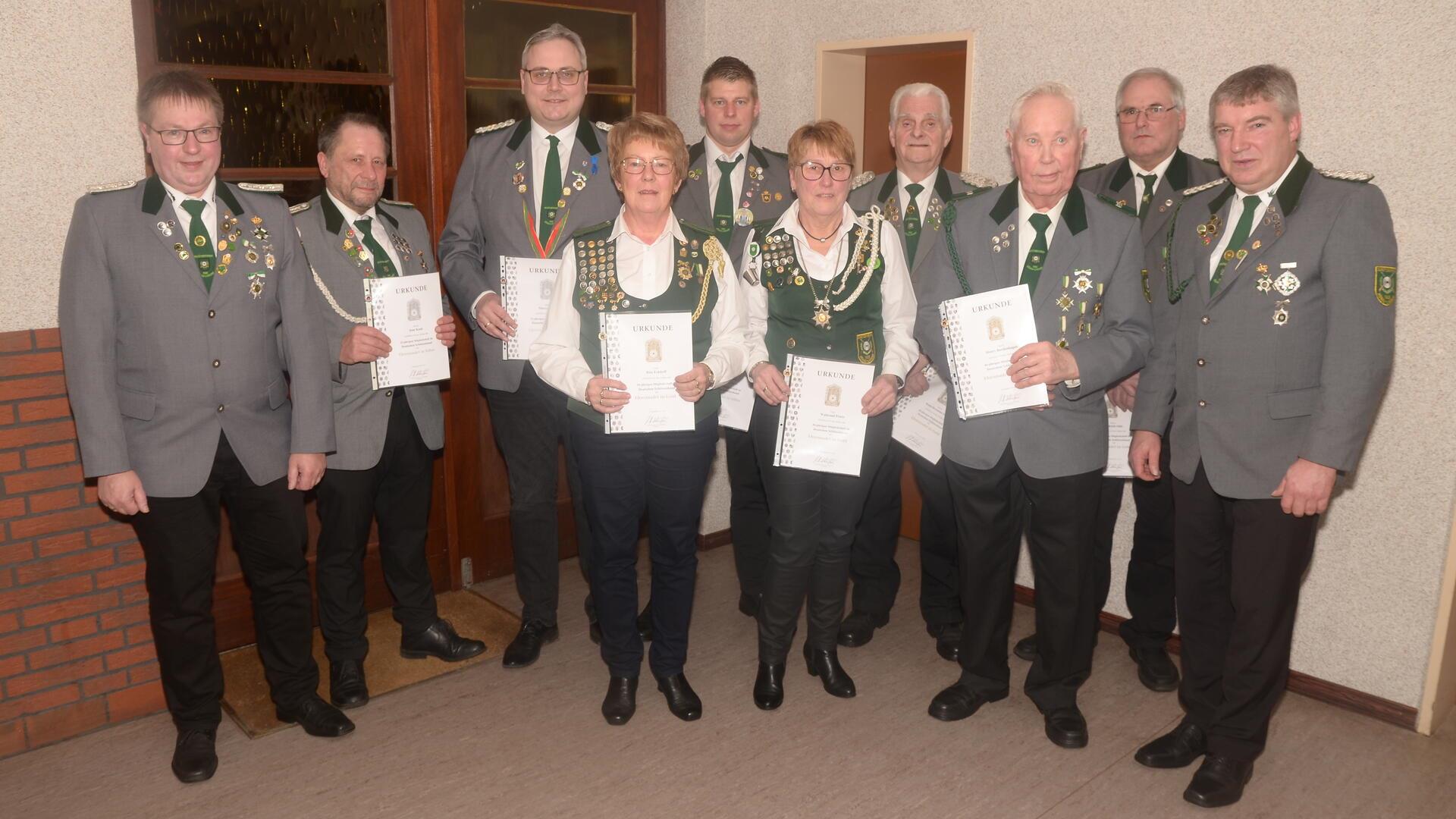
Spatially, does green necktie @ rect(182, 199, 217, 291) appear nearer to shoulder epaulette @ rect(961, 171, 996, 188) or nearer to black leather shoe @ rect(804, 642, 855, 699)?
black leather shoe @ rect(804, 642, 855, 699)

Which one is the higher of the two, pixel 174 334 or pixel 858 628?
pixel 174 334

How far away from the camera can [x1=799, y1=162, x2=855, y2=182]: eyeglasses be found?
302 cm

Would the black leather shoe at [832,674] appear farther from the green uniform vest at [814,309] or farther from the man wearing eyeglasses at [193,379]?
the man wearing eyeglasses at [193,379]

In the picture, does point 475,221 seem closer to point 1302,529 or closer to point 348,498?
point 348,498

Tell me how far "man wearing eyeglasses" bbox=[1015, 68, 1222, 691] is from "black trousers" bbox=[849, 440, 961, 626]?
0.37 metres

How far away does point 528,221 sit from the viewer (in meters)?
3.50

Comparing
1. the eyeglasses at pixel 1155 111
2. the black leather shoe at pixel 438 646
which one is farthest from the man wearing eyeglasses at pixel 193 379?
the eyeglasses at pixel 1155 111

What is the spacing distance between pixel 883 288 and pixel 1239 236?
975 millimetres

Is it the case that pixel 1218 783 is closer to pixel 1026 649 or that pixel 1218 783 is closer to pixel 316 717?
pixel 1026 649

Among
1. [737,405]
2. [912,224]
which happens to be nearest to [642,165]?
[737,405]

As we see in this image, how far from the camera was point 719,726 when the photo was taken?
326 centimetres

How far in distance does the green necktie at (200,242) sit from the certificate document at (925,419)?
2102 millimetres


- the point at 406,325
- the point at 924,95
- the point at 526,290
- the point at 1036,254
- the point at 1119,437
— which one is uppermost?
the point at 924,95

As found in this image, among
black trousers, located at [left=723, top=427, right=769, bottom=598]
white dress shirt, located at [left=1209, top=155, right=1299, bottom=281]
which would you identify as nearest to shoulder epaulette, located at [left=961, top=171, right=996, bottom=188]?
white dress shirt, located at [left=1209, top=155, right=1299, bottom=281]
